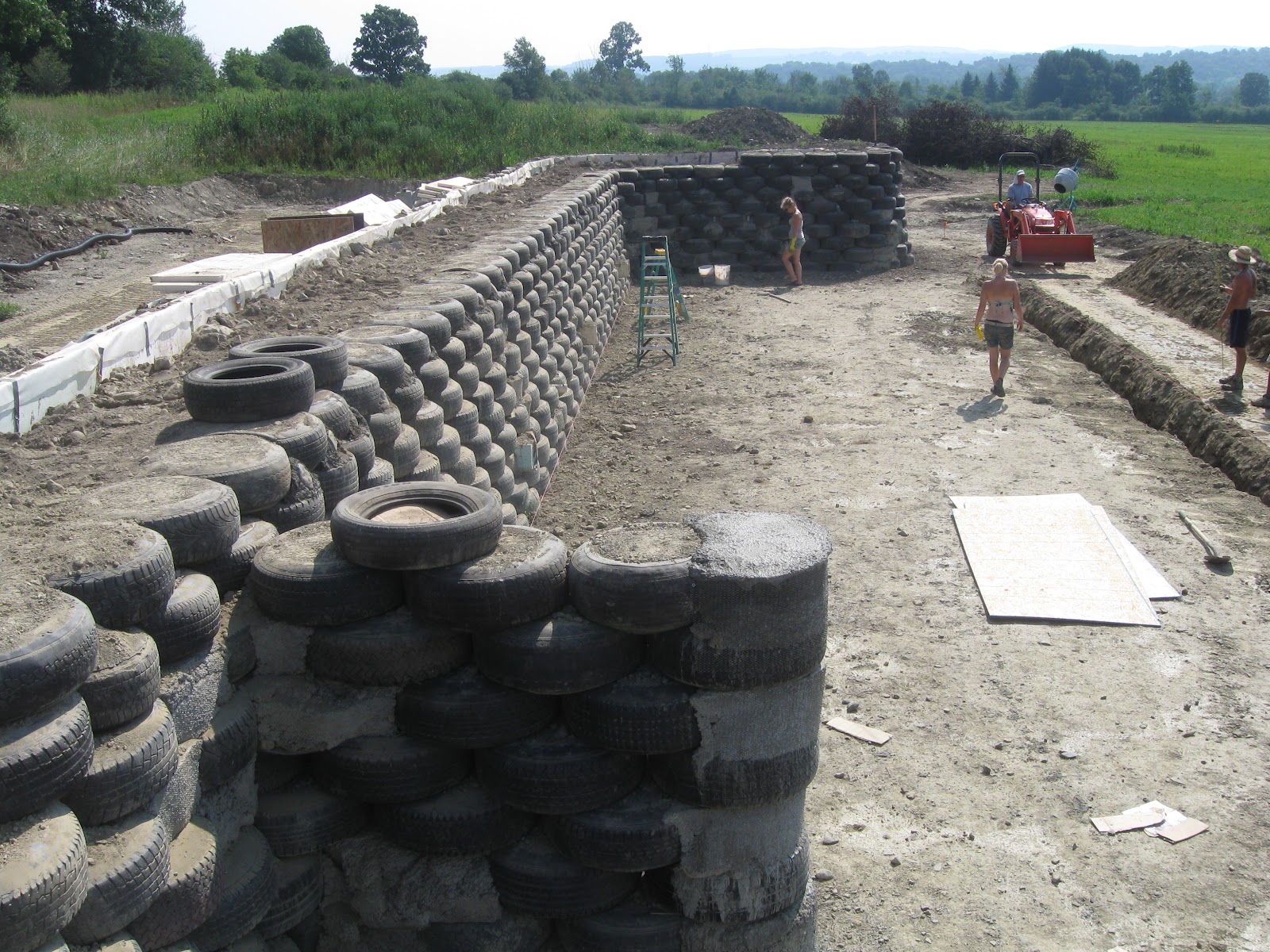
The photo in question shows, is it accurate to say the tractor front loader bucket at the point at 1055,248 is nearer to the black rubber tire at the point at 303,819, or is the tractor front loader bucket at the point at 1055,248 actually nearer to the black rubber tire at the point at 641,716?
the black rubber tire at the point at 641,716

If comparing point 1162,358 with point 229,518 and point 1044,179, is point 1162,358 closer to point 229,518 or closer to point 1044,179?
point 229,518

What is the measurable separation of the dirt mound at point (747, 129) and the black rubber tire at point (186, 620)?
3703 centimetres

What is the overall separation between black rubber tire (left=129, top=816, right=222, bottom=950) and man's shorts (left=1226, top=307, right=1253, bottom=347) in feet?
36.2

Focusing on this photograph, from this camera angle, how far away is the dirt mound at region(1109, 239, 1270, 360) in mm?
12773

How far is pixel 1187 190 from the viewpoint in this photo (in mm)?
29266

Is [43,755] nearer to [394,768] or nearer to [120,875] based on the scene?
[120,875]

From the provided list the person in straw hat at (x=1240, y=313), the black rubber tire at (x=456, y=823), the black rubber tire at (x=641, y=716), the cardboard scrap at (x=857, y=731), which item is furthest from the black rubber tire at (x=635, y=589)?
the person in straw hat at (x=1240, y=313)

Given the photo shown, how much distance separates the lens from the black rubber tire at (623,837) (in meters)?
3.20

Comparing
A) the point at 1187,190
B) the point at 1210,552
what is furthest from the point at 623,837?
the point at 1187,190

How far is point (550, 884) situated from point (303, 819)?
0.79 meters

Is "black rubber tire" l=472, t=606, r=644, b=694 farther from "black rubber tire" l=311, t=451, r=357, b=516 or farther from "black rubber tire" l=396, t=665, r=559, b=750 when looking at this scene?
"black rubber tire" l=311, t=451, r=357, b=516

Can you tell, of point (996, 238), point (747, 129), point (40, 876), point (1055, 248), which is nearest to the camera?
point (40, 876)

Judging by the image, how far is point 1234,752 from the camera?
205 inches

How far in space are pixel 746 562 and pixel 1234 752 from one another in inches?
138
